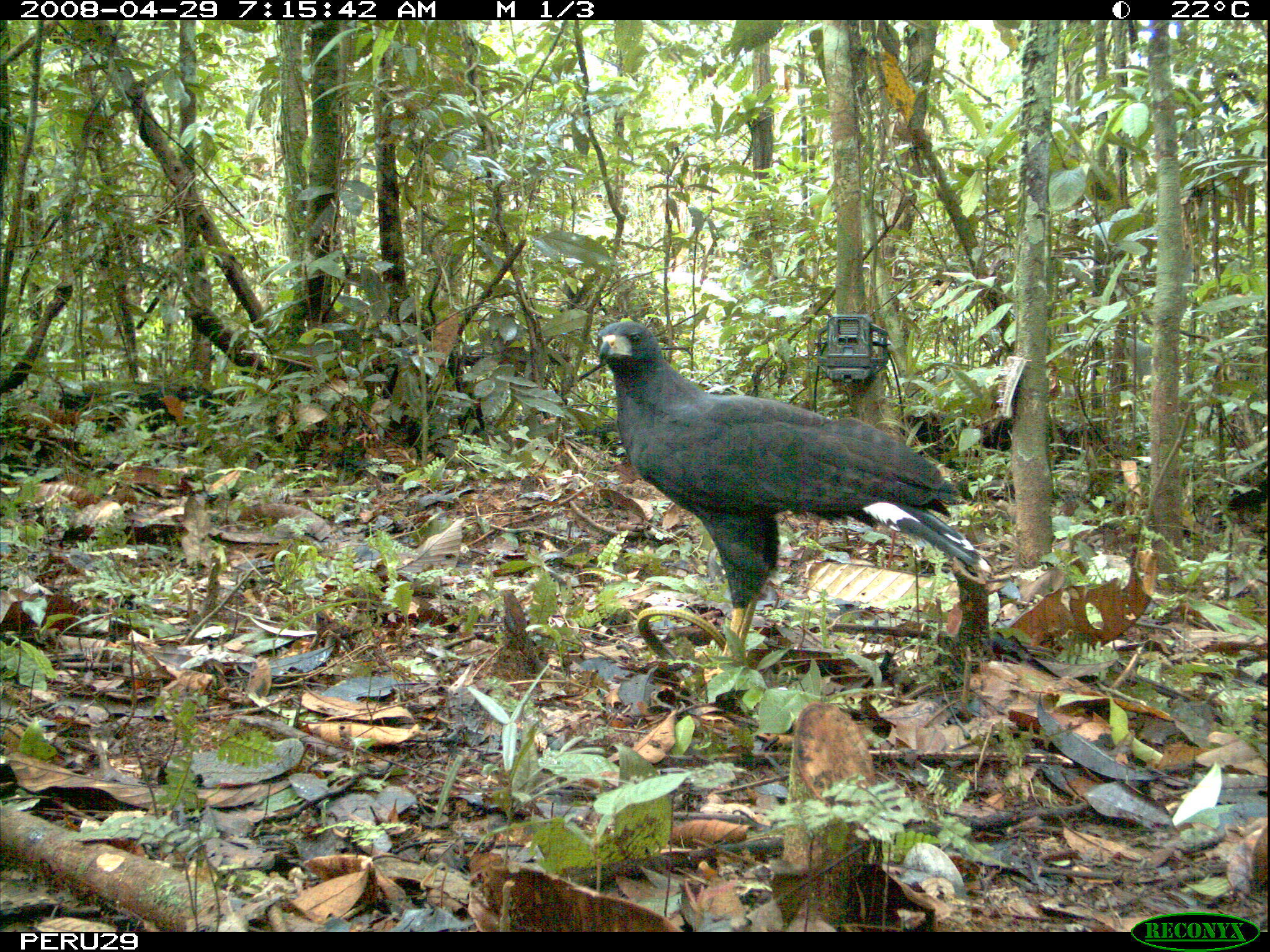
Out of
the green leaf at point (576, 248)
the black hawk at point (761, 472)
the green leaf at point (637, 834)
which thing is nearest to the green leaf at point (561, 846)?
the green leaf at point (637, 834)

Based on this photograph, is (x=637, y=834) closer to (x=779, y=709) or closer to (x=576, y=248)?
(x=779, y=709)

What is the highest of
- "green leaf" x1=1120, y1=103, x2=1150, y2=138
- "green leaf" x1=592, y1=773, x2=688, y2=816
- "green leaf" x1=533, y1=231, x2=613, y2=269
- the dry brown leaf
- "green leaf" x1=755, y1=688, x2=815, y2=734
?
"green leaf" x1=1120, y1=103, x2=1150, y2=138

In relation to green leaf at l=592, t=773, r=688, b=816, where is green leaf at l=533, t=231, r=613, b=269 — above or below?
above

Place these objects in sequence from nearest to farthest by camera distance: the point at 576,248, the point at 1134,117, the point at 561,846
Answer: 1. the point at 561,846
2. the point at 1134,117
3. the point at 576,248

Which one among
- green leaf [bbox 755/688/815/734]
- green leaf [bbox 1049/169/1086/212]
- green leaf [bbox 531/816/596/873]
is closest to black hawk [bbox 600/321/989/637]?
green leaf [bbox 755/688/815/734]

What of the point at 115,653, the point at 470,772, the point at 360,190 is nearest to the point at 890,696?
the point at 470,772

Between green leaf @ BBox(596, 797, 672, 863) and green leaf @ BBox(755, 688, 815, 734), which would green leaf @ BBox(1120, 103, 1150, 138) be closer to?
green leaf @ BBox(755, 688, 815, 734)

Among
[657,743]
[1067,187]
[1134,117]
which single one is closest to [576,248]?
[1067,187]

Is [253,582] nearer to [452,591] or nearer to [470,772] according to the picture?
[452,591]

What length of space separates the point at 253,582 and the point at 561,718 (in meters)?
1.85

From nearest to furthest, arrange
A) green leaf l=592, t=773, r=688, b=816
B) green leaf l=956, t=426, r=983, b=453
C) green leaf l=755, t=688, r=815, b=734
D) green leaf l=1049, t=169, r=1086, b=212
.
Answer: green leaf l=592, t=773, r=688, b=816 → green leaf l=755, t=688, r=815, b=734 → green leaf l=1049, t=169, r=1086, b=212 → green leaf l=956, t=426, r=983, b=453

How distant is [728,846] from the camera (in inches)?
78.7
